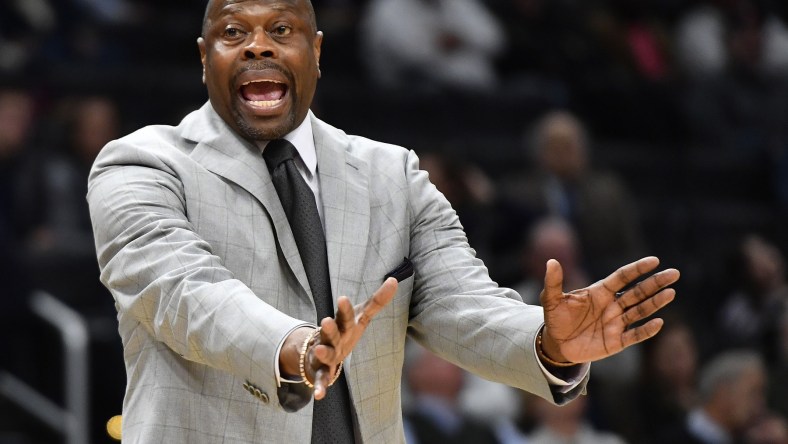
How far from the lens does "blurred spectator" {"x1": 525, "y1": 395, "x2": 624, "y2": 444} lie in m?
7.18

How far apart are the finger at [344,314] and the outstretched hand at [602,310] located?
470mm

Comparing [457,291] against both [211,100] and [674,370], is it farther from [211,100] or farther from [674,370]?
[674,370]

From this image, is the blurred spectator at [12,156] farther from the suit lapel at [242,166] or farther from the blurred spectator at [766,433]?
the suit lapel at [242,166]

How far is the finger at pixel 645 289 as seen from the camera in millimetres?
2803

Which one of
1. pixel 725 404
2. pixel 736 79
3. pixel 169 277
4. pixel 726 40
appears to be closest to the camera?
pixel 169 277

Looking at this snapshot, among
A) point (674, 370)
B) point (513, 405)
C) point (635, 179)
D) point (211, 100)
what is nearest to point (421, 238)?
point (211, 100)

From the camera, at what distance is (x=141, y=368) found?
9.87 feet

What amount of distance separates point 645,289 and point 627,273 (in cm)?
6

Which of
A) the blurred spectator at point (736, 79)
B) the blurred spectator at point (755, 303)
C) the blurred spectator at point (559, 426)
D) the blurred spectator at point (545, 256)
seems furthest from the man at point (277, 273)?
the blurred spectator at point (736, 79)

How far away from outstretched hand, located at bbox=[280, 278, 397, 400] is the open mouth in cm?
70

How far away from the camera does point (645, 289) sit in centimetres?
284

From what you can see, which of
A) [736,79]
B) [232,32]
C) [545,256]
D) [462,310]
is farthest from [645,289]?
[736,79]

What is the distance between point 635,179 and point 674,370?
2.54m

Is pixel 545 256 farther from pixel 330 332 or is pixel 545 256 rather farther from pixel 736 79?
pixel 330 332
